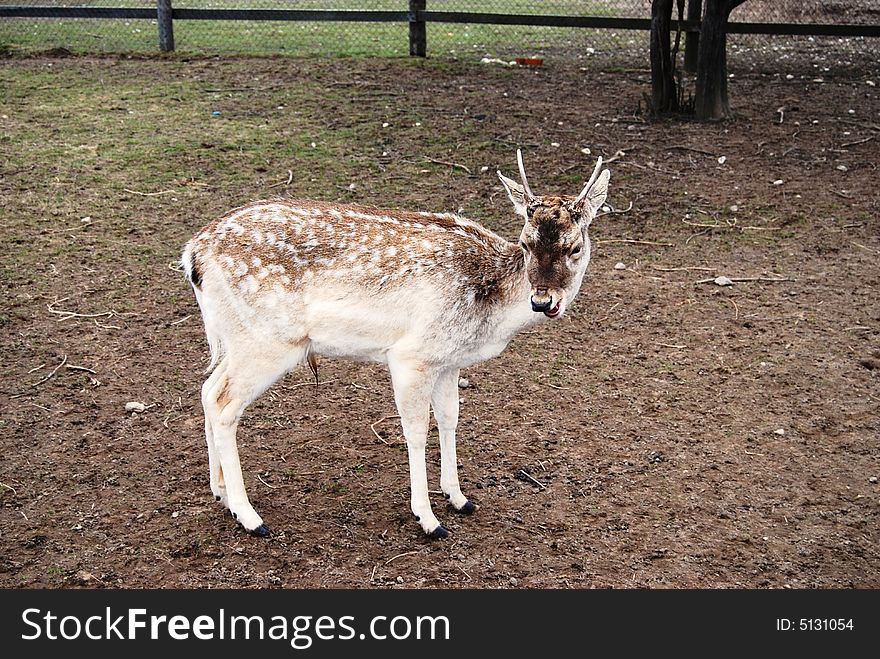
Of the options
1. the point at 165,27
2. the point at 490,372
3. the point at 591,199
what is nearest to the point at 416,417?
the point at 591,199

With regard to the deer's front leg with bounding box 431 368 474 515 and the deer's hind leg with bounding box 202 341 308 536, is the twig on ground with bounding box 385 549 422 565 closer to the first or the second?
the deer's front leg with bounding box 431 368 474 515

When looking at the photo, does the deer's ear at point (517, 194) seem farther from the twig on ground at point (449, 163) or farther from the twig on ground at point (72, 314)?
the twig on ground at point (449, 163)

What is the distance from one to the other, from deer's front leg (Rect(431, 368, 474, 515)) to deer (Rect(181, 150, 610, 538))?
18 centimetres

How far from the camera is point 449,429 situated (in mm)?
5578

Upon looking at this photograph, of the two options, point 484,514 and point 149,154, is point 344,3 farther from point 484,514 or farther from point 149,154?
point 484,514

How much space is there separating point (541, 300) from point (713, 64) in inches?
307

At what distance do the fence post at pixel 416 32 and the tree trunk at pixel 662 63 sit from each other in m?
4.42

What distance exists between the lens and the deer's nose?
4969 millimetres

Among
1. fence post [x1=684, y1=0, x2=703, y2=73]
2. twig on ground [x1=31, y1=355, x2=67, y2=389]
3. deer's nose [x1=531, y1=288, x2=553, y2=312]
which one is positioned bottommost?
twig on ground [x1=31, y1=355, x2=67, y2=389]

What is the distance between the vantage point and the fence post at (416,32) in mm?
15539

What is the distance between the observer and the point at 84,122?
1215cm

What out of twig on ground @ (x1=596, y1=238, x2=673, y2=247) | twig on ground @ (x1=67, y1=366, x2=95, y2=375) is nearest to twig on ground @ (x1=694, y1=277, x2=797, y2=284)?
twig on ground @ (x1=596, y1=238, x2=673, y2=247)

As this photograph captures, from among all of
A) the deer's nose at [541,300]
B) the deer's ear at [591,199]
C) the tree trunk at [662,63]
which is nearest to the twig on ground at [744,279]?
the deer's ear at [591,199]

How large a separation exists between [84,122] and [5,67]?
3423 mm
